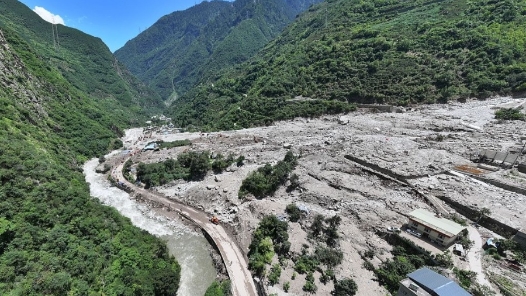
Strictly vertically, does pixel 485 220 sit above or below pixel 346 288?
above

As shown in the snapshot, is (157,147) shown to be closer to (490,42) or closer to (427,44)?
(427,44)

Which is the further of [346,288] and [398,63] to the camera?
[398,63]

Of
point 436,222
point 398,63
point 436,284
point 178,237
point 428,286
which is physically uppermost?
point 398,63

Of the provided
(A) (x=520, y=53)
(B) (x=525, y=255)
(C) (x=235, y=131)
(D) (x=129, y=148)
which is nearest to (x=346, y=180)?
(B) (x=525, y=255)

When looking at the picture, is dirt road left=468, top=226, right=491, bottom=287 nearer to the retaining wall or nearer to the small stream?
the retaining wall

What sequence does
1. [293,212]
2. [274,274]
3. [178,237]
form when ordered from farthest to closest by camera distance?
[178,237] < [293,212] < [274,274]

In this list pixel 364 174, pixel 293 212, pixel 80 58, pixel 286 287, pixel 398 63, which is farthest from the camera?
pixel 80 58

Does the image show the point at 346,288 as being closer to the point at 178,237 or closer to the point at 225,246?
the point at 225,246

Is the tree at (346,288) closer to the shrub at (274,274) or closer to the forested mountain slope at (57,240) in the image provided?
the shrub at (274,274)

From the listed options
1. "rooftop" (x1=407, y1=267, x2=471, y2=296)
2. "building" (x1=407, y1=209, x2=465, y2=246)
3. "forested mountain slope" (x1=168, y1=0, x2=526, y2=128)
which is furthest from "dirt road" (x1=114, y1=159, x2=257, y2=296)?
"forested mountain slope" (x1=168, y1=0, x2=526, y2=128)

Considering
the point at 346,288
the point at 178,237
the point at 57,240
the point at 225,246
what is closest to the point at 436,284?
the point at 346,288
